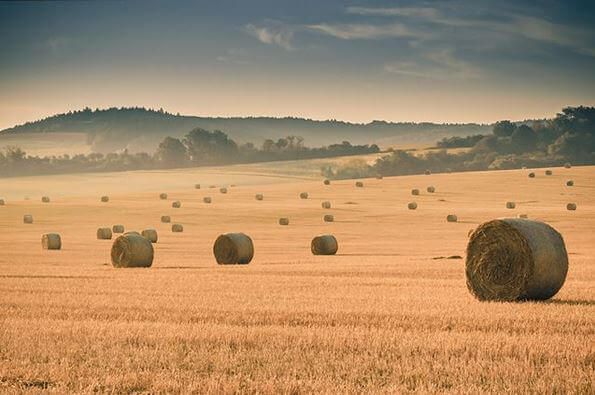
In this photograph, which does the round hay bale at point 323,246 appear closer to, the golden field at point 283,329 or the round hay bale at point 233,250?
the golden field at point 283,329

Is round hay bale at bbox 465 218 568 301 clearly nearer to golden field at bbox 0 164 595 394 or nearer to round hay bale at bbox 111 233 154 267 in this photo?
golden field at bbox 0 164 595 394

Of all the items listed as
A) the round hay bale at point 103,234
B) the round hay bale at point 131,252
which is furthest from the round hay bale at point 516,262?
the round hay bale at point 103,234

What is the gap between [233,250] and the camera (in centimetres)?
3297

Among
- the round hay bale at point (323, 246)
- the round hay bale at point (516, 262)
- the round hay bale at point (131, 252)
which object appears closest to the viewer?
the round hay bale at point (516, 262)

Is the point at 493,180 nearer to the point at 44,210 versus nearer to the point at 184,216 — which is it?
the point at 184,216

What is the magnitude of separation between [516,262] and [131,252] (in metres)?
15.7

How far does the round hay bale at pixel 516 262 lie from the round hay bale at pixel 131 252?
46.2 feet

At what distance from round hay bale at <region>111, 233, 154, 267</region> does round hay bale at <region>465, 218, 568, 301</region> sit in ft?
46.2

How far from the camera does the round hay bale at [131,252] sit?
101 ft

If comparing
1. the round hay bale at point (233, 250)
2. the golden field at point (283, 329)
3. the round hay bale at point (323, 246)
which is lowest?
the round hay bale at point (323, 246)

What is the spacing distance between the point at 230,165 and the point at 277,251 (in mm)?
100470

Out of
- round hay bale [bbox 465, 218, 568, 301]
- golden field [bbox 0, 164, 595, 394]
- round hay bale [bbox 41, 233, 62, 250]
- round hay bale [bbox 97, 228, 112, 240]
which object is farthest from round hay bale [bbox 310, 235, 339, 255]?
round hay bale [bbox 465, 218, 568, 301]

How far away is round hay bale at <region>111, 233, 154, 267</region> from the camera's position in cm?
3084

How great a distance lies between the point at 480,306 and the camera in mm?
17047
